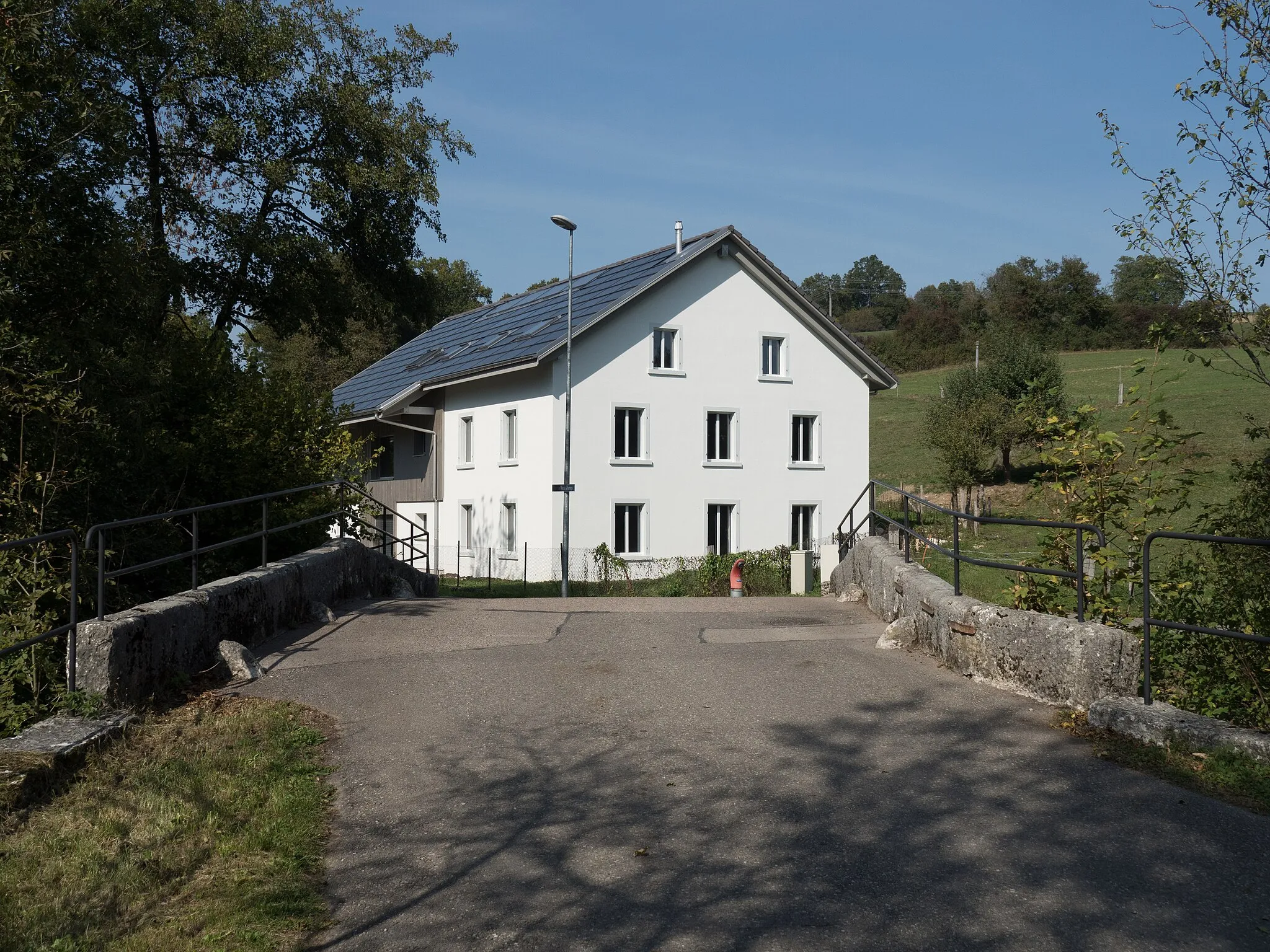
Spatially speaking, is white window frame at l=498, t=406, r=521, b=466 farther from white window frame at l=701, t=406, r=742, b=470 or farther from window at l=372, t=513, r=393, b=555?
white window frame at l=701, t=406, r=742, b=470

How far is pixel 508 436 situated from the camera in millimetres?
31750

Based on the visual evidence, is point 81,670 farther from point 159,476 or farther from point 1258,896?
point 1258,896

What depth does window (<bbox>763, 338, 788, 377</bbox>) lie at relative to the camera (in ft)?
108

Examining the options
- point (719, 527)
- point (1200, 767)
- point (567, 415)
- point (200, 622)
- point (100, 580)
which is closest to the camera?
point (1200, 767)

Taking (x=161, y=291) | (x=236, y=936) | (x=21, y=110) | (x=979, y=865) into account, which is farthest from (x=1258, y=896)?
(x=161, y=291)

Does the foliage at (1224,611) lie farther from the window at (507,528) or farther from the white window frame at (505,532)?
the window at (507,528)

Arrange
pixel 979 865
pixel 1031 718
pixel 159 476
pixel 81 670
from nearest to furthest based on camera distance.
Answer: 1. pixel 979 865
2. pixel 81 670
3. pixel 1031 718
4. pixel 159 476

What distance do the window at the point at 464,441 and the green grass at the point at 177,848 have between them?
88.5ft

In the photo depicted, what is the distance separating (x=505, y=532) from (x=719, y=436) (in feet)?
21.0

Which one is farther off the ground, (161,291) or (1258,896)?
(161,291)

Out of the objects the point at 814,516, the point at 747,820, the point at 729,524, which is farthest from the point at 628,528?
the point at 747,820

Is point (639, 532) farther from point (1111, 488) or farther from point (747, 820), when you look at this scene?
point (747, 820)

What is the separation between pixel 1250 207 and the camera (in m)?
8.50

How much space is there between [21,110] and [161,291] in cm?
484
